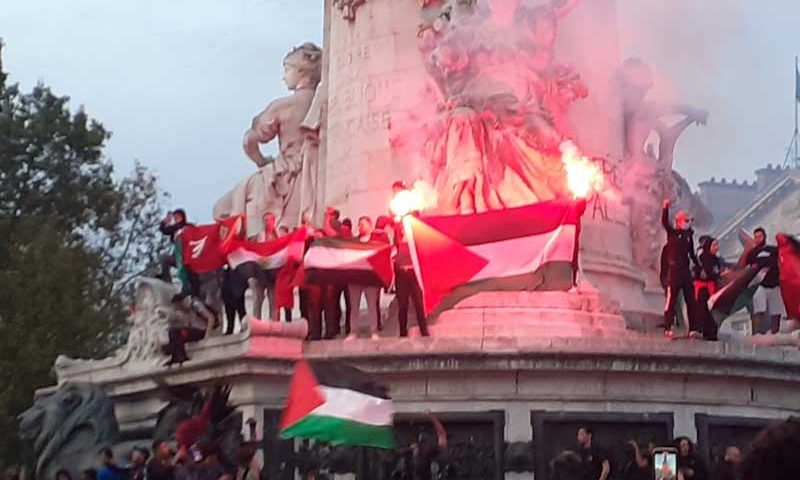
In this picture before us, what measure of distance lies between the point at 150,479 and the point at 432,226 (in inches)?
253

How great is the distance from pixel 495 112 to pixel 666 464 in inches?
314

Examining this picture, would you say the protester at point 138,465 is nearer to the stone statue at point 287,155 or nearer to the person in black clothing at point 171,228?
the person in black clothing at point 171,228

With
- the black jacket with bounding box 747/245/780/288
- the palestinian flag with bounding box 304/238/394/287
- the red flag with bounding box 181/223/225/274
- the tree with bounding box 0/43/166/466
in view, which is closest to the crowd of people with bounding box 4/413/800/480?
the palestinian flag with bounding box 304/238/394/287

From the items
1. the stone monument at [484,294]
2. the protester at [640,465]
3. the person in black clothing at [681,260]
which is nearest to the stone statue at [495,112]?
the stone monument at [484,294]

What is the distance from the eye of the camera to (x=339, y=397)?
12.2 m

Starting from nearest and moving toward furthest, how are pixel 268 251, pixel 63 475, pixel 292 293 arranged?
1. pixel 63 475
2. pixel 292 293
3. pixel 268 251

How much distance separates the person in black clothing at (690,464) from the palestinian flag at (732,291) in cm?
496

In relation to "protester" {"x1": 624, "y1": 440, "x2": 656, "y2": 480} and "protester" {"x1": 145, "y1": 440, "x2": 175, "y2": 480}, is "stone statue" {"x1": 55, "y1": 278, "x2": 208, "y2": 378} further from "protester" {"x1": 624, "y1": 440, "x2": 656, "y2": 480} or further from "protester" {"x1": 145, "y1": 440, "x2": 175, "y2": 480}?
"protester" {"x1": 624, "y1": 440, "x2": 656, "y2": 480}

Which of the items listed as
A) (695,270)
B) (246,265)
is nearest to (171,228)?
(246,265)

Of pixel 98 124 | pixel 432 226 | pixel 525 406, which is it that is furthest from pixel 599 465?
pixel 98 124

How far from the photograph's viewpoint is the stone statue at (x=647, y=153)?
23.1m

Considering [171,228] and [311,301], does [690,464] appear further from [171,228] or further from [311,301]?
[171,228]

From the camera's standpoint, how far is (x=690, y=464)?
14898mm

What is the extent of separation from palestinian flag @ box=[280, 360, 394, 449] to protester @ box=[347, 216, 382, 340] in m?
6.58
